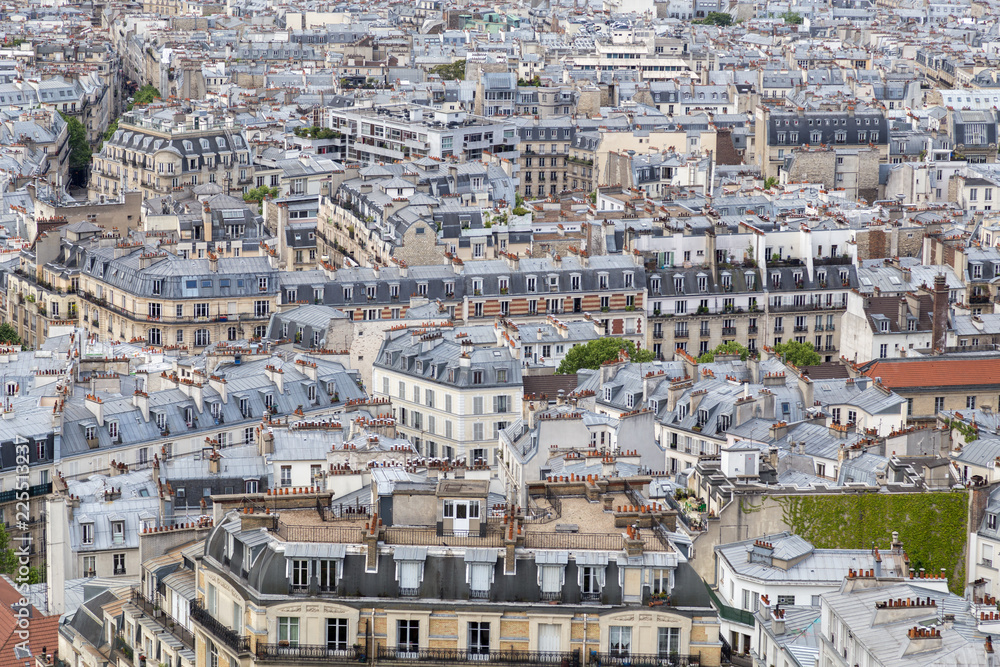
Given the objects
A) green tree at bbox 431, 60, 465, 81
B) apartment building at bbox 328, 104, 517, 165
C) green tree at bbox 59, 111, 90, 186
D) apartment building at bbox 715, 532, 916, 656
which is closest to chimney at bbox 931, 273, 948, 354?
apartment building at bbox 715, 532, 916, 656

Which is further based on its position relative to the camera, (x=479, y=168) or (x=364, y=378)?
(x=479, y=168)

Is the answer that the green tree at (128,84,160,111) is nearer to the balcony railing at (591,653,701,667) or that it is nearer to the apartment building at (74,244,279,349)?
the apartment building at (74,244,279,349)

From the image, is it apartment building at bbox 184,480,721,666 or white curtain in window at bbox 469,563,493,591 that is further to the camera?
white curtain in window at bbox 469,563,493,591

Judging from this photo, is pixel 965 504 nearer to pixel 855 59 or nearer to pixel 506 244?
pixel 506 244

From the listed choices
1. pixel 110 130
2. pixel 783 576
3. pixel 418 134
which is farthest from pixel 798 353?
pixel 110 130

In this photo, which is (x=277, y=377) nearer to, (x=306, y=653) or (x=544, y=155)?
(x=306, y=653)

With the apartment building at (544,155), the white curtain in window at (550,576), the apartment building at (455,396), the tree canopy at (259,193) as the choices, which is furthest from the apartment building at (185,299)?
the apartment building at (544,155)

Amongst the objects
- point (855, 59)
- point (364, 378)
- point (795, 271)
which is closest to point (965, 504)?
point (364, 378)
